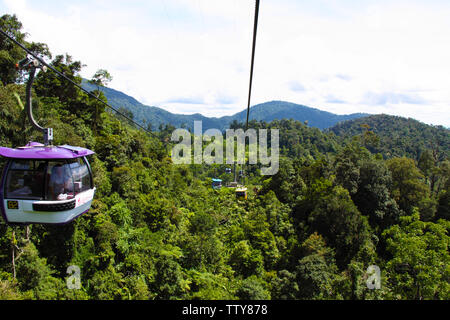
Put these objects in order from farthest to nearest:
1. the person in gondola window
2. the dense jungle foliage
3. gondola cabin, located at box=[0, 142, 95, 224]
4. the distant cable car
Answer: the distant cable car
the dense jungle foliage
the person in gondola window
gondola cabin, located at box=[0, 142, 95, 224]

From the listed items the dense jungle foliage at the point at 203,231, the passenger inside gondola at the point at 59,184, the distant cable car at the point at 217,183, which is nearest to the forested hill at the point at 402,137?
the dense jungle foliage at the point at 203,231

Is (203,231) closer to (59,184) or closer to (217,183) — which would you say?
(217,183)

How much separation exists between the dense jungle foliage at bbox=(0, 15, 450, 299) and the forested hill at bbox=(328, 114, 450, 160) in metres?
38.9

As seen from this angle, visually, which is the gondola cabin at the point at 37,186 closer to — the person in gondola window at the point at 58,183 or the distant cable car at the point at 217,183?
the person in gondola window at the point at 58,183

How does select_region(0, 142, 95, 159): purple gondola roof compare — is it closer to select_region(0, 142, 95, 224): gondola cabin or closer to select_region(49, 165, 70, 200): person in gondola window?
select_region(0, 142, 95, 224): gondola cabin

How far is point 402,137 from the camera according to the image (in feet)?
329

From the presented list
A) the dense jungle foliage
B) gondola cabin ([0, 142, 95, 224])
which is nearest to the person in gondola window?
gondola cabin ([0, 142, 95, 224])

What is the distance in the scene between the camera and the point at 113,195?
21000 mm

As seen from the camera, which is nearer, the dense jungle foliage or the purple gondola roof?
the purple gondola roof

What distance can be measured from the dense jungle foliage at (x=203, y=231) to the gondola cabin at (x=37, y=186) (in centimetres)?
194

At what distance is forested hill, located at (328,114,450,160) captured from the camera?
77.3 metres

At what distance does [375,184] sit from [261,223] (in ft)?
Result: 42.7

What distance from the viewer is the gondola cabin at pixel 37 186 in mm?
6488
